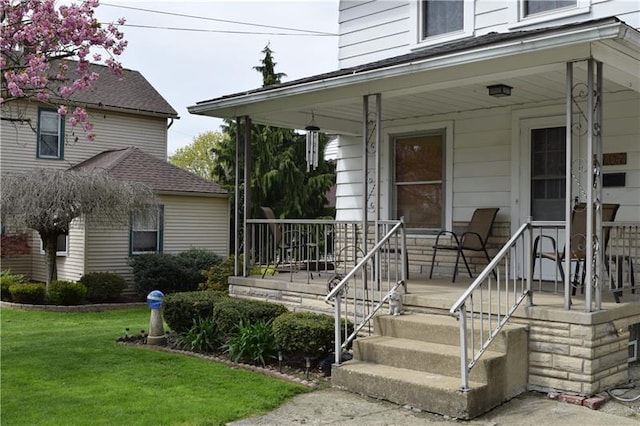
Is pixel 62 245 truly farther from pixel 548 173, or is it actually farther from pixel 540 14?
pixel 540 14

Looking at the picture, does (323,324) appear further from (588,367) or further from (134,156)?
(134,156)

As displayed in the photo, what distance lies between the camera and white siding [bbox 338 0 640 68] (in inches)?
296

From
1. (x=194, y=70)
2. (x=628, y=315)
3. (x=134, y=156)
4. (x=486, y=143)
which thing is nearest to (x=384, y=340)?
(x=628, y=315)

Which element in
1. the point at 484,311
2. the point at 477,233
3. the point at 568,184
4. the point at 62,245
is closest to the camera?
the point at 568,184

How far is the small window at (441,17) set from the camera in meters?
8.95

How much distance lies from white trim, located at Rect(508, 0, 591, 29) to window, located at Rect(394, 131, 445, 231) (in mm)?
1762

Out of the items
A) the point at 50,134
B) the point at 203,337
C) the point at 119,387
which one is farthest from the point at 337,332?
the point at 50,134

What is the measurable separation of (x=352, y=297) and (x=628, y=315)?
9.16 ft

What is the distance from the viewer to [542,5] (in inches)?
317

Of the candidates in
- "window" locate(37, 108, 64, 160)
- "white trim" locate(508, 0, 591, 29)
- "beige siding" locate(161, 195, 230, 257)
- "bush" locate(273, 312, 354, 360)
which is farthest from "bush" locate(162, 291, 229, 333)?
"window" locate(37, 108, 64, 160)

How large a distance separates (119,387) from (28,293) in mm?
Result: 8774

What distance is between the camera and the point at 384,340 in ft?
19.5

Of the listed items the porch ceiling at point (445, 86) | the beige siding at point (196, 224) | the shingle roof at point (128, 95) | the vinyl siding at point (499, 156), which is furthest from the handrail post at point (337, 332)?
the shingle roof at point (128, 95)

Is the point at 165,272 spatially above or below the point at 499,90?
below
